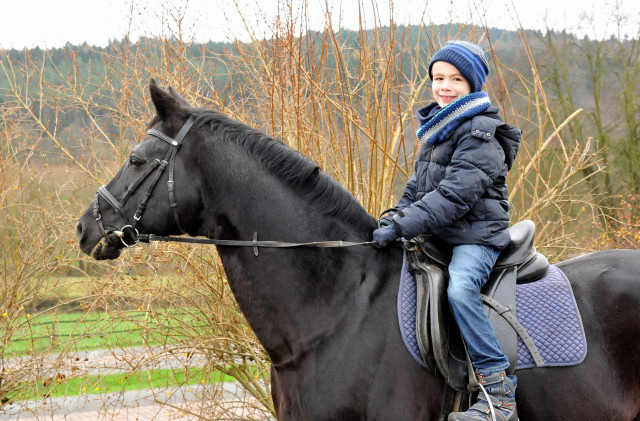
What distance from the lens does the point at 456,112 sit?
109 inches

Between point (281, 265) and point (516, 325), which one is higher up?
point (281, 265)

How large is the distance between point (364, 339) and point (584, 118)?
2166 centimetres

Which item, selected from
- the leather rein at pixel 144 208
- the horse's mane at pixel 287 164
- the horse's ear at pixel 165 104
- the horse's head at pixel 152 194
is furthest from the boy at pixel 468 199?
the horse's ear at pixel 165 104

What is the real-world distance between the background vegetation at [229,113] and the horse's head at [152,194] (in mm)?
1547

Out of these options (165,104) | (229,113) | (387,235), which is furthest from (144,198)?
(229,113)

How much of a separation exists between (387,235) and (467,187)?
40 centimetres

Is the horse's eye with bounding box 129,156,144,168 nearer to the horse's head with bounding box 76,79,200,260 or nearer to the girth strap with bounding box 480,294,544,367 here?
the horse's head with bounding box 76,79,200,260

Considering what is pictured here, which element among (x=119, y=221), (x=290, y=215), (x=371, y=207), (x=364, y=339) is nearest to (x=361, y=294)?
(x=364, y=339)

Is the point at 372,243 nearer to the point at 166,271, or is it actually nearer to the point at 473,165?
the point at 473,165

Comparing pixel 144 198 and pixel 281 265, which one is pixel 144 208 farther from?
pixel 281 265

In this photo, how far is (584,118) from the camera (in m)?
21.8

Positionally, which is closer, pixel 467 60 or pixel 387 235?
pixel 387 235

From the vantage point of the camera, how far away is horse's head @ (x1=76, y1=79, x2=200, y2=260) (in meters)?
2.70

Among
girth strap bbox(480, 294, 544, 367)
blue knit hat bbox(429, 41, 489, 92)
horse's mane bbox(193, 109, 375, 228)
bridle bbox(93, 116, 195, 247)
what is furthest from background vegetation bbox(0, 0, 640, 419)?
girth strap bbox(480, 294, 544, 367)
